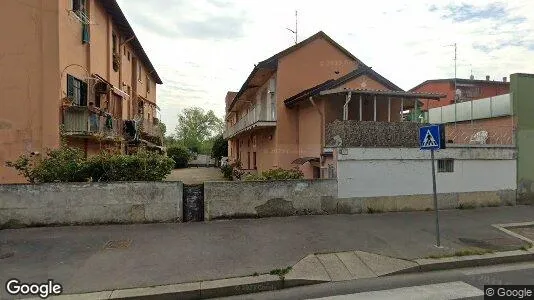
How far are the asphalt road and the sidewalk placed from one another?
64cm

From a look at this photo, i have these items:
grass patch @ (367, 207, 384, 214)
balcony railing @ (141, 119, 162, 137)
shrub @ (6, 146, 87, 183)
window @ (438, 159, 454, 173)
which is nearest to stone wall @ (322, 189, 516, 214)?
grass patch @ (367, 207, 384, 214)

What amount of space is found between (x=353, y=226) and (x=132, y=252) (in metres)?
5.13

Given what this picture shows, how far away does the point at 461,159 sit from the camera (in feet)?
35.0

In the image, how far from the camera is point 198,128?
64375 mm

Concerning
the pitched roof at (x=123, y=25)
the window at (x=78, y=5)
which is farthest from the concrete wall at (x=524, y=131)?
the pitched roof at (x=123, y=25)

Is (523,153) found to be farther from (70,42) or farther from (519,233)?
(70,42)

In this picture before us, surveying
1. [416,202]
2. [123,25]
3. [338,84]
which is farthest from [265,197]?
[123,25]

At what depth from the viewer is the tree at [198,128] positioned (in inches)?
2452

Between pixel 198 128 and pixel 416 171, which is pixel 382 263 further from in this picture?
pixel 198 128

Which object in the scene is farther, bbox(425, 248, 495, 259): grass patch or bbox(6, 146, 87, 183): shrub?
bbox(6, 146, 87, 183): shrub

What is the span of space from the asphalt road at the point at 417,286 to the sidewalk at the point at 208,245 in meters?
0.64

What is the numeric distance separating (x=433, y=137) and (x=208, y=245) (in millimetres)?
5059

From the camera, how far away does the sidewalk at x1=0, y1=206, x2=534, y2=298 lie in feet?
16.7

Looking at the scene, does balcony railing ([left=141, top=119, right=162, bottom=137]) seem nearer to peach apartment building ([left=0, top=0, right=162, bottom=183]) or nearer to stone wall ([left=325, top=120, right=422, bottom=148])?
peach apartment building ([left=0, top=0, right=162, bottom=183])
